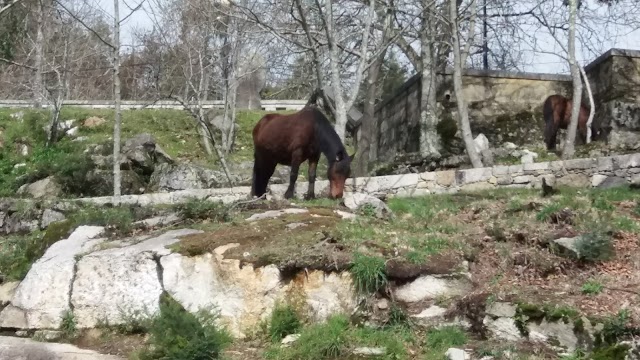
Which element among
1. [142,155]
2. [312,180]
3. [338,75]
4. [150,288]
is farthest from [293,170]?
[142,155]

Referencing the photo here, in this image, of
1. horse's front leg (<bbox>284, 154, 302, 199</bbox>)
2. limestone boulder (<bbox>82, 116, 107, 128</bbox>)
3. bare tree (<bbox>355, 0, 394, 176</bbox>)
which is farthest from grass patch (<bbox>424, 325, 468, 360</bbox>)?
limestone boulder (<bbox>82, 116, 107, 128</bbox>)

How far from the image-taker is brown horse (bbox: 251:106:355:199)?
40.9 feet

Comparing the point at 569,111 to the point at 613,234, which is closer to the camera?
the point at 613,234

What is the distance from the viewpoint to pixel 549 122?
1759 centimetres

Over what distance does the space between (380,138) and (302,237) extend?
13.8 m

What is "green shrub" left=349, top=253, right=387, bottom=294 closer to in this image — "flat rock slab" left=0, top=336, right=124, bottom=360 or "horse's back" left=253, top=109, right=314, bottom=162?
"flat rock slab" left=0, top=336, right=124, bottom=360

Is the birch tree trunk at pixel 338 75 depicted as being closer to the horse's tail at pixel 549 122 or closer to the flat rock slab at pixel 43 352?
the horse's tail at pixel 549 122

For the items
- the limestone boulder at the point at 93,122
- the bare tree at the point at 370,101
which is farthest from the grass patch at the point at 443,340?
the limestone boulder at the point at 93,122

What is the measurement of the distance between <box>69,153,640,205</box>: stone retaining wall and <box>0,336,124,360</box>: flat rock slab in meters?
6.39

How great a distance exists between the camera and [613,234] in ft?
30.2

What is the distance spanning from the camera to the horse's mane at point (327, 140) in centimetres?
1248

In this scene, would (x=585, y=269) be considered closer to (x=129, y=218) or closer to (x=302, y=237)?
(x=302, y=237)

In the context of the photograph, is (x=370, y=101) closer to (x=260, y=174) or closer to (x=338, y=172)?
(x=260, y=174)

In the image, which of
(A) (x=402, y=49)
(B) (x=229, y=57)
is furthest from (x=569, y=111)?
(B) (x=229, y=57)
